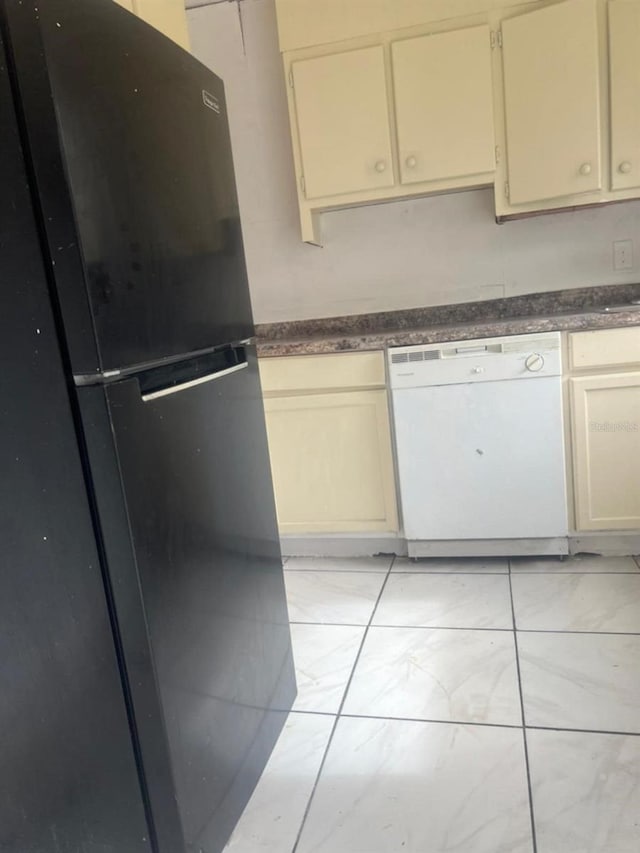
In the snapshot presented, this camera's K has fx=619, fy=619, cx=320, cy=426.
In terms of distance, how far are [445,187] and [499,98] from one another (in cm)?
35

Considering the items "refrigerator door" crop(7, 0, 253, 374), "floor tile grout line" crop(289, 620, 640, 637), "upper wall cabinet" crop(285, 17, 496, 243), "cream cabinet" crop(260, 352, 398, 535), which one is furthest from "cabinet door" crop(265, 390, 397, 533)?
"refrigerator door" crop(7, 0, 253, 374)

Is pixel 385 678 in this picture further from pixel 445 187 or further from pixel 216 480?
pixel 445 187

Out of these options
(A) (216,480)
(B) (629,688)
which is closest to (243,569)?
(A) (216,480)

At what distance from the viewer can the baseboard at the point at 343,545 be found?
97.4 inches

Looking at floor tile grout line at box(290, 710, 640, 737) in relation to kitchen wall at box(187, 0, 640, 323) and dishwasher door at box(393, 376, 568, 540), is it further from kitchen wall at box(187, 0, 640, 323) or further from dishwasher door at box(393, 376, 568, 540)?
kitchen wall at box(187, 0, 640, 323)

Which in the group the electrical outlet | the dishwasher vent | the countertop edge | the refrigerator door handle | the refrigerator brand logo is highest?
the refrigerator brand logo

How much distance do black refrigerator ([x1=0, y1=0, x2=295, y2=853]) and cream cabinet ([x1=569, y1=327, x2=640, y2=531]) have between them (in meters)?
1.41

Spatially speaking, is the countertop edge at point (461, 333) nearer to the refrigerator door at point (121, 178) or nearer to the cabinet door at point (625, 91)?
the cabinet door at point (625, 91)

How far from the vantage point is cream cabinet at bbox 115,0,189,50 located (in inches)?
52.6

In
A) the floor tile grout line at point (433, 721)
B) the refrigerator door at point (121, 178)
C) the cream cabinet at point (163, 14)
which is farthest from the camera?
the floor tile grout line at point (433, 721)

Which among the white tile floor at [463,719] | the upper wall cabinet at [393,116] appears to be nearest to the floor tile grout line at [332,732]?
the white tile floor at [463,719]

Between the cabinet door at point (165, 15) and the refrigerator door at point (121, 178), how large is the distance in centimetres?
28

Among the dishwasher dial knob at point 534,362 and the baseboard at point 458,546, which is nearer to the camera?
the dishwasher dial knob at point 534,362

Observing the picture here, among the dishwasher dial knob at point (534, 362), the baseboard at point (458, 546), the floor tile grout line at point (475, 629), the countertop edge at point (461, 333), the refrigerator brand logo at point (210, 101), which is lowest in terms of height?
the floor tile grout line at point (475, 629)
